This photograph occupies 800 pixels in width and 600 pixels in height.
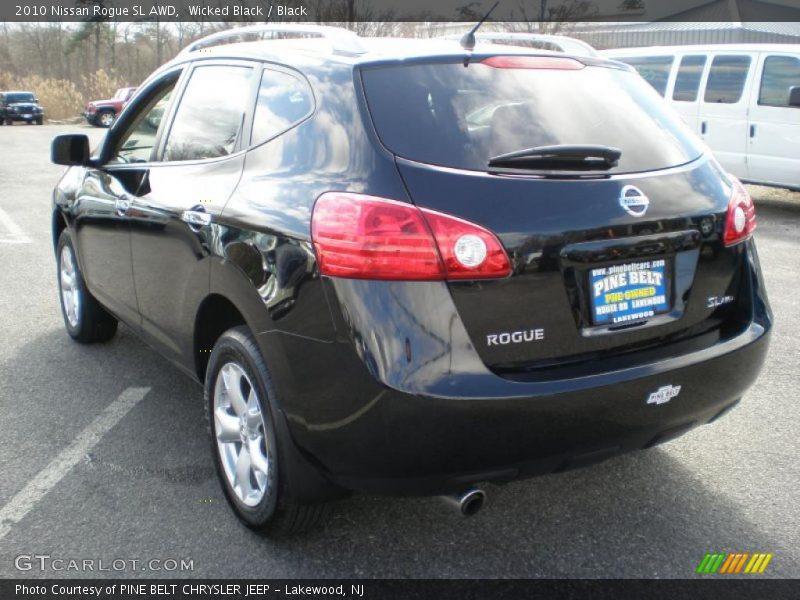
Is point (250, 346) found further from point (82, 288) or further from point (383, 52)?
point (82, 288)

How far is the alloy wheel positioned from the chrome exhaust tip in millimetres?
648

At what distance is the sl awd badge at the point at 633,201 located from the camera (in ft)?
8.82

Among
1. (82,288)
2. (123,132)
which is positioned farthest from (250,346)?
(82,288)

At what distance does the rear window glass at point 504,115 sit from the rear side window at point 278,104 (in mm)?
299

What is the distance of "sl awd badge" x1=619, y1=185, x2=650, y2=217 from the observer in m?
2.69

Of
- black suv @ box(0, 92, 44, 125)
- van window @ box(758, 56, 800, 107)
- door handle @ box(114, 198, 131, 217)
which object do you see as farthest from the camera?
black suv @ box(0, 92, 44, 125)

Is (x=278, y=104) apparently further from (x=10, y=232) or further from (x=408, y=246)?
(x=10, y=232)

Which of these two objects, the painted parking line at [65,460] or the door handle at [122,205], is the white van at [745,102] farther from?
the painted parking line at [65,460]

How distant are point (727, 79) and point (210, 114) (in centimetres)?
929

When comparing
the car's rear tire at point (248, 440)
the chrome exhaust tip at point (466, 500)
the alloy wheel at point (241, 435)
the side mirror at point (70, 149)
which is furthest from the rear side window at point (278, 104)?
the side mirror at point (70, 149)

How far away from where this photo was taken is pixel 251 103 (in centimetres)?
333

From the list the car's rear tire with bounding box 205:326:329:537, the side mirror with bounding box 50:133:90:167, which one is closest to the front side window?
the side mirror with bounding box 50:133:90:167

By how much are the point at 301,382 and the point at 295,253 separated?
402mm

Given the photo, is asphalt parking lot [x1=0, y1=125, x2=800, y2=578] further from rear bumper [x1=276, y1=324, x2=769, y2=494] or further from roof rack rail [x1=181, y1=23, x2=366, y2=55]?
roof rack rail [x1=181, y1=23, x2=366, y2=55]
